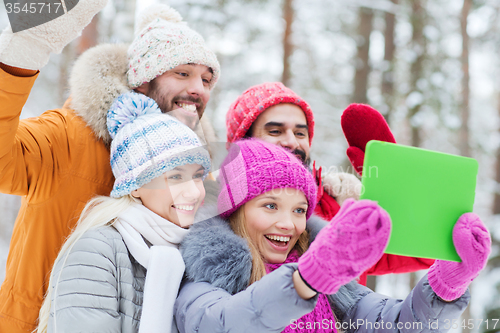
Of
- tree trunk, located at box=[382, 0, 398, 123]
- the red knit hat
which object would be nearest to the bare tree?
tree trunk, located at box=[382, 0, 398, 123]

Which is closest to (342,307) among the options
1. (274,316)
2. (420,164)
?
(274,316)

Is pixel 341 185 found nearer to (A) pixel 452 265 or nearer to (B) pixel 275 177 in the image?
(B) pixel 275 177

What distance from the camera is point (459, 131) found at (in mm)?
7637

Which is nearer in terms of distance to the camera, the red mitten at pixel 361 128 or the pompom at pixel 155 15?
the red mitten at pixel 361 128

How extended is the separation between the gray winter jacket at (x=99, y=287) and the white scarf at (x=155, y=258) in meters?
0.07

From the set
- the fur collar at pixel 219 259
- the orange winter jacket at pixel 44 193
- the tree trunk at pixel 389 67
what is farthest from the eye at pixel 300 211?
the tree trunk at pixel 389 67

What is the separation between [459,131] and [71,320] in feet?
26.3

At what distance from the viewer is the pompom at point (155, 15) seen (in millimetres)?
2615

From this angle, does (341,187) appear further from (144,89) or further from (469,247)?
(144,89)

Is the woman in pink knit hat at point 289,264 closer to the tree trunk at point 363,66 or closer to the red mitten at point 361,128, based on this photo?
the red mitten at point 361,128

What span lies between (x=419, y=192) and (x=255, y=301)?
27.1 inches

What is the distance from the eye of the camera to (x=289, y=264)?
4.26 feet

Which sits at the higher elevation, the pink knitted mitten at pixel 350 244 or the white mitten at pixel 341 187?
the pink knitted mitten at pixel 350 244

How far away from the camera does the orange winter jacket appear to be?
189 centimetres
